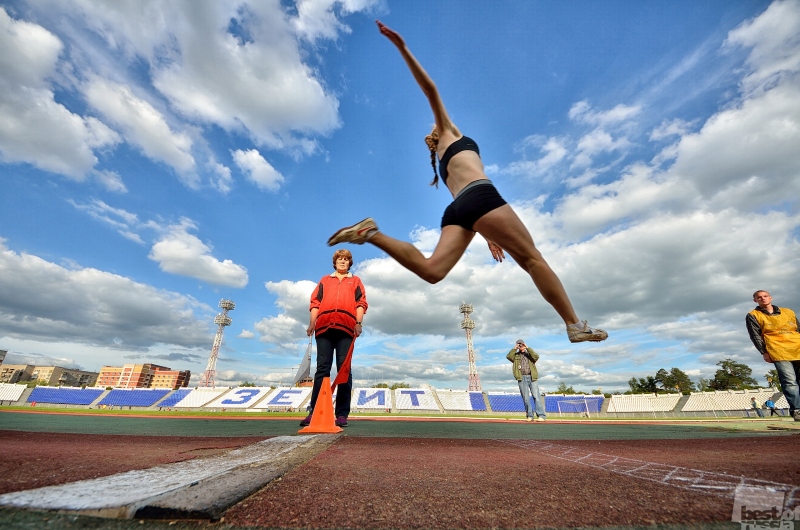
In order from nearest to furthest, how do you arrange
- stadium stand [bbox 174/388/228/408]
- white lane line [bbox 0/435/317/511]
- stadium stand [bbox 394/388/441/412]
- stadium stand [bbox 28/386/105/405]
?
white lane line [bbox 0/435/317/511], stadium stand [bbox 174/388/228/408], stadium stand [bbox 394/388/441/412], stadium stand [bbox 28/386/105/405]

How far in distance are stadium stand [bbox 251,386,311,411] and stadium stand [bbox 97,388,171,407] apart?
1306 cm

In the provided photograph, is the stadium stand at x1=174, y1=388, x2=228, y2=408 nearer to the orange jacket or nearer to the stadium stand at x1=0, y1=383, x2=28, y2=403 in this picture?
the stadium stand at x1=0, y1=383, x2=28, y2=403

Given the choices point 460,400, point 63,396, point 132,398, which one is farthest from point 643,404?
point 63,396

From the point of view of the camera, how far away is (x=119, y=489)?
1050 mm

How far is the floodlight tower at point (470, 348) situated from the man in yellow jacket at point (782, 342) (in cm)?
5904

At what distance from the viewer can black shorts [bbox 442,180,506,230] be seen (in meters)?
2.40

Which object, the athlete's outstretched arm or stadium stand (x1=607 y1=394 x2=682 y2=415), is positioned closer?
the athlete's outstretched arm

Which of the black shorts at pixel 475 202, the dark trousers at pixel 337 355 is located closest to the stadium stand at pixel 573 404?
the dark trousers at pixel 337 355

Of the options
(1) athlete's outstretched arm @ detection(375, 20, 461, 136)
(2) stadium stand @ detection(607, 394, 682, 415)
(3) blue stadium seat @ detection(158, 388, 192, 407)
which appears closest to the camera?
(1) athlete's outstretched arm @ detection(375, 20, 461, 136)

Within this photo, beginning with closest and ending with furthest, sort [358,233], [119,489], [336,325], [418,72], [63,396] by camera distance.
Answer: [119,489]
[358,233]
[418,72]
[336,325]
[63,396]

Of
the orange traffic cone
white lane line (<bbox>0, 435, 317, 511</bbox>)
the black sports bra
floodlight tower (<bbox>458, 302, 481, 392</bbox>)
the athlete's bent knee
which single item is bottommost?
white lane line (<bbox>0, 435, 317, 511</bbox>)

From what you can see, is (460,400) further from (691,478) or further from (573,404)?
(691,478)

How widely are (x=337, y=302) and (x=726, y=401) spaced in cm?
5124

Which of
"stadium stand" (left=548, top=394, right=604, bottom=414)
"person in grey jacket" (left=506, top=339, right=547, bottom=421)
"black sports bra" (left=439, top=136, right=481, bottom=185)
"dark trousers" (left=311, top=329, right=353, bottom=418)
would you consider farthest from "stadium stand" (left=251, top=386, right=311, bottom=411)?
"black sports bra" (left=439, top=136, right=481, bottom=185)
